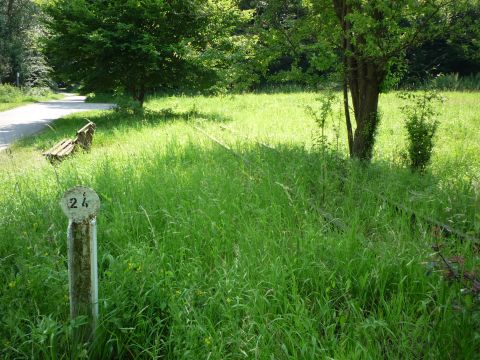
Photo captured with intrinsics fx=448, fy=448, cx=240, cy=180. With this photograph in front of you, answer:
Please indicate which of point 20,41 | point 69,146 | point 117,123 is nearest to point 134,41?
point 117,123

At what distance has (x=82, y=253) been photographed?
8.82 ft

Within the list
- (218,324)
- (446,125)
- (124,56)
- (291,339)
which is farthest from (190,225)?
(124,56)

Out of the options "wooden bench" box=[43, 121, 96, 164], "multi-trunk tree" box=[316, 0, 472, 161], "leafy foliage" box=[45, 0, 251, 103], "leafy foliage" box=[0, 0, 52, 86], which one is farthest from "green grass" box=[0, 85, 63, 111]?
"multi-trunk tree" box=[316, 0, 472, 161]

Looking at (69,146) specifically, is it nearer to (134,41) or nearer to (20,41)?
(134,41)

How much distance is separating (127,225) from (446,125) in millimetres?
10803

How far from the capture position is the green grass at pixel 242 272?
8.79 feet

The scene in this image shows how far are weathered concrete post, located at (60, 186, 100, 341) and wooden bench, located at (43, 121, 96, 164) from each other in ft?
17.3

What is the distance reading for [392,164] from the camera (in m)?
7.50

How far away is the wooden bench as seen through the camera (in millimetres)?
7727

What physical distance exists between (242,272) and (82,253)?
1.19 m

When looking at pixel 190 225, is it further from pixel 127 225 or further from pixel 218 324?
pixel 218 324

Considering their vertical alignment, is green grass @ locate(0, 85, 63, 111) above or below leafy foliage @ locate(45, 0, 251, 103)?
below

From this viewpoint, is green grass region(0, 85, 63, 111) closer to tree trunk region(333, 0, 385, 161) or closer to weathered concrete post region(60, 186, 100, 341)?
tree trunk region(333, 0, 385, 161)

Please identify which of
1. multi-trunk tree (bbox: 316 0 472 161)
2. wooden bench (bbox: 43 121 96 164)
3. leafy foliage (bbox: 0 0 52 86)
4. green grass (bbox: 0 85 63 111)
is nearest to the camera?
multi-trunk tree (bbox: 316 0 472 161)
